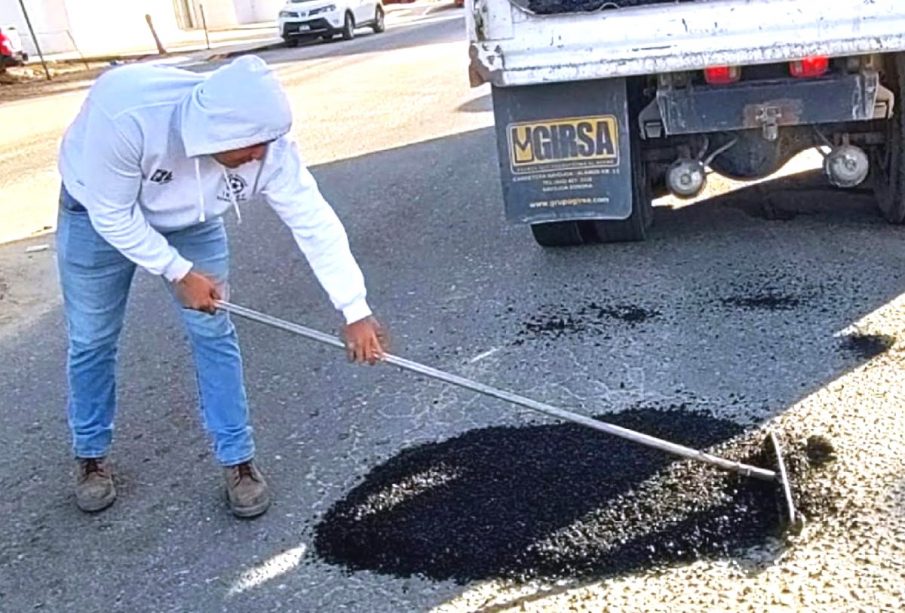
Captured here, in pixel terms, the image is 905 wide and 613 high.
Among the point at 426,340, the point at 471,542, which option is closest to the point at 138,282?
the point at 426,340

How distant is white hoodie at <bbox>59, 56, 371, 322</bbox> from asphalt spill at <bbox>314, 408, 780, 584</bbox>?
650mm

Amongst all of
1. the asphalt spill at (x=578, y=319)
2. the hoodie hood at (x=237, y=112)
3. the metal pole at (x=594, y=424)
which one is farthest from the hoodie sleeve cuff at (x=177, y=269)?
the asphalt spill at (x=578, y=319)

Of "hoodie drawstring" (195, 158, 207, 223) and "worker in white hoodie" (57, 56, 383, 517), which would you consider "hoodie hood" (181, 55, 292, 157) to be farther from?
"hoodie drawstring" (195, 158, 207, 223)

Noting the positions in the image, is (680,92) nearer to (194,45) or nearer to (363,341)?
(363,341)

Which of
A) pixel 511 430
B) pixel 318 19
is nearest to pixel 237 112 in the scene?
pixel 511 430

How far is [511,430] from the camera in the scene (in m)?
3.73

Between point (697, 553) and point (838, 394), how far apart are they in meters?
1.11

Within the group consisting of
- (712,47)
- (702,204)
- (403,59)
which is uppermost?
(712,47)

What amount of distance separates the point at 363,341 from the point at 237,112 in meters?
0.76

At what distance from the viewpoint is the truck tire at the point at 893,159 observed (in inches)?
189

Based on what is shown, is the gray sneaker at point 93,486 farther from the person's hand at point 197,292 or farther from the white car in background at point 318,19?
the white car in background at point 318,19

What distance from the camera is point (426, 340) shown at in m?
4.64

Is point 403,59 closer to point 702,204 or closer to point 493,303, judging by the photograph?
point 702,204

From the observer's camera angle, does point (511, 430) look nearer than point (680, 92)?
Yes
